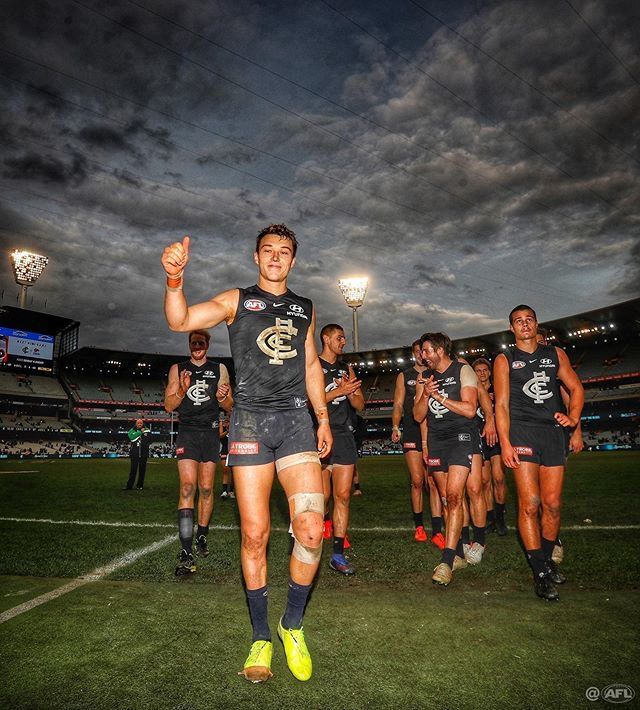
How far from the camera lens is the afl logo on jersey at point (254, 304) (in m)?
3.24

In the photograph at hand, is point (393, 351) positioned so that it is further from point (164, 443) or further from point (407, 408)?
point (407, 408)

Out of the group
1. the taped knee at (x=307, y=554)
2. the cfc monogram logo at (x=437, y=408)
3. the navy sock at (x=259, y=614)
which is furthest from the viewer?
the cfc monogram logo at (x=437, y=408)

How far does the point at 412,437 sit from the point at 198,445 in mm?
3630

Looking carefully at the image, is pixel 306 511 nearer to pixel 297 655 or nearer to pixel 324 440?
pixel 324 440

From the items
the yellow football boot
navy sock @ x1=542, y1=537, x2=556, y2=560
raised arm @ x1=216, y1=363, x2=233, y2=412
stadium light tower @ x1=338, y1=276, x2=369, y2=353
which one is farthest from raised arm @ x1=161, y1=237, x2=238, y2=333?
stadium light tower @ x1=338, y1=276, x2=369, y2=353

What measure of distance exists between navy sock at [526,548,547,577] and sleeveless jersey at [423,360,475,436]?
1.46 m

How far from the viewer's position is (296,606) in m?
2.90

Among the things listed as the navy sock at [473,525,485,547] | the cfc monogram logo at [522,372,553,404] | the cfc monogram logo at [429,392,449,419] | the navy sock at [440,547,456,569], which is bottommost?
the navy sock at [473,525,485,547]

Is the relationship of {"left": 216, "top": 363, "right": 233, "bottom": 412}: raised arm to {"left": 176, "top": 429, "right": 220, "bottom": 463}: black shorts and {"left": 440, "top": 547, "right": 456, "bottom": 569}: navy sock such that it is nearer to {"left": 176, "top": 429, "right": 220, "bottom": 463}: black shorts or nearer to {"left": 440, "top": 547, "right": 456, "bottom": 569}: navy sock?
{"left": 176, "top": 429, "right": 220, "bottom": 463}: black shorts

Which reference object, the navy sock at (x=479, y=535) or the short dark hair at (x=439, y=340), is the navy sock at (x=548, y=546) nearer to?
the navy sock at (x=479, y=535)

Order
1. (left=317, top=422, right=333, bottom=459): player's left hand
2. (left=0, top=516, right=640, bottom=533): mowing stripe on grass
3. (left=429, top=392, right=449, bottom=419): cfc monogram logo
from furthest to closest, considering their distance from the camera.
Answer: (left=0, top=516, right=640, bottom=533): mowing stripe on grass
(left=429, top=392, right=449, bottom=419): cfc monogram logo
(left=317, top=422, right=333, bottom=459): player's left hand

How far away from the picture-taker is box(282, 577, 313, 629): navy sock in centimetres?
286

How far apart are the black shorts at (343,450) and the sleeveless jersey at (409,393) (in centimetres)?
204

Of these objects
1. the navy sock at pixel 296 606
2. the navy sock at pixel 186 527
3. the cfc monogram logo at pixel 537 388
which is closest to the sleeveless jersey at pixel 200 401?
the navy sock at pixel 186 527
